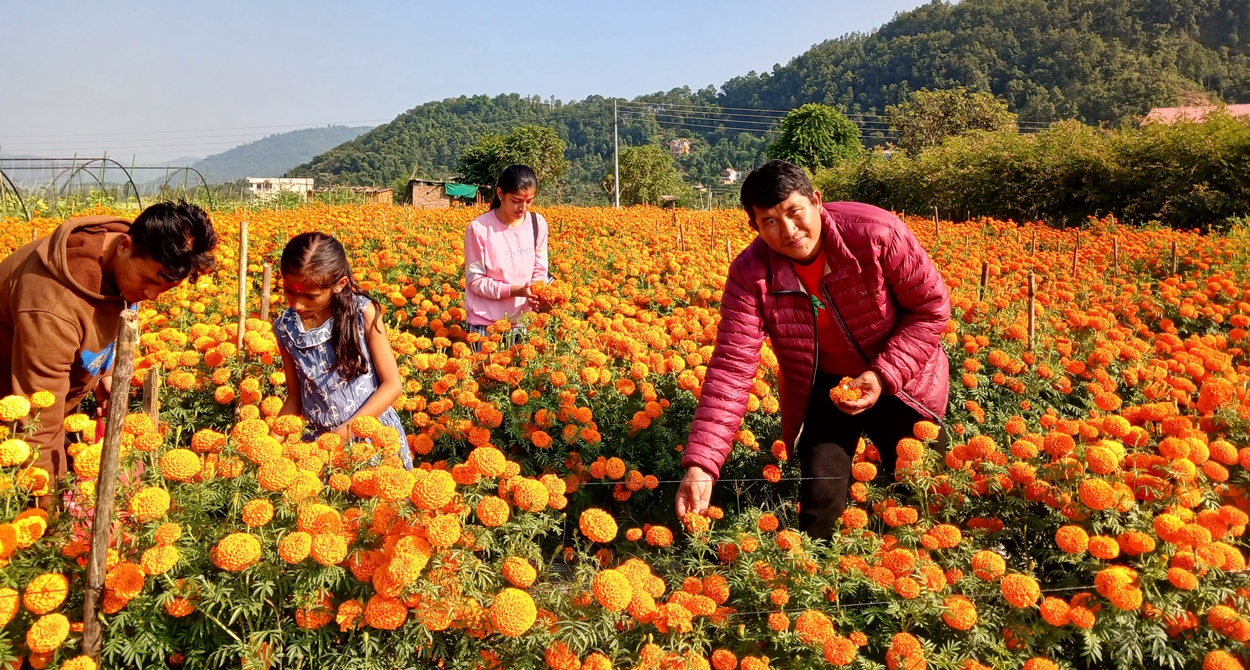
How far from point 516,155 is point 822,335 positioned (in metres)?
41.3

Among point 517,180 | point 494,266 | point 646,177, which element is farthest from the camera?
point 646,177

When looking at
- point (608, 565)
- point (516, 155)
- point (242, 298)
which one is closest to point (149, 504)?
point (608, 565)

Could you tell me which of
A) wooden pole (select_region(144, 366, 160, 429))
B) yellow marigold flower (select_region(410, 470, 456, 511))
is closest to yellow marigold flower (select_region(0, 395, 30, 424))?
wooden pole (select_region(144, 366, 160, 429))

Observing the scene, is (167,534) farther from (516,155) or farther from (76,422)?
(516,155)

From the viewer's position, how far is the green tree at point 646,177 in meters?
41.6

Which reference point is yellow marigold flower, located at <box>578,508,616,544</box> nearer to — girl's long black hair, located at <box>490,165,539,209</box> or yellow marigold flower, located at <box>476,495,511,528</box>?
yellow marigold flower, located at <box>476,495,511,528</box>

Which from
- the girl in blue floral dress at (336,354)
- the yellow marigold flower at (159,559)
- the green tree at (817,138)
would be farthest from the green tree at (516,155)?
the yellow marigold flower at (159,559)

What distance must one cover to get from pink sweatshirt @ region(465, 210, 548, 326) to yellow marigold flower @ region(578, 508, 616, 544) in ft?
7.48

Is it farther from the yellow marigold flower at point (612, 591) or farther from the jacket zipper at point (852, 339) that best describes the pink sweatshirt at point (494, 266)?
the yellow marigold flower at point (612, 591)

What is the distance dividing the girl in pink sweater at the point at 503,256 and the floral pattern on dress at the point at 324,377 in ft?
4.41

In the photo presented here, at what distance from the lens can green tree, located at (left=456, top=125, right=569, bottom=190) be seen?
1645 inches

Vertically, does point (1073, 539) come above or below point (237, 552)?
below

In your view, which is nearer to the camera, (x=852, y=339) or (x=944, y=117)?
(x=852, y=339)

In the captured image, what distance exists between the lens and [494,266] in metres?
4.03
